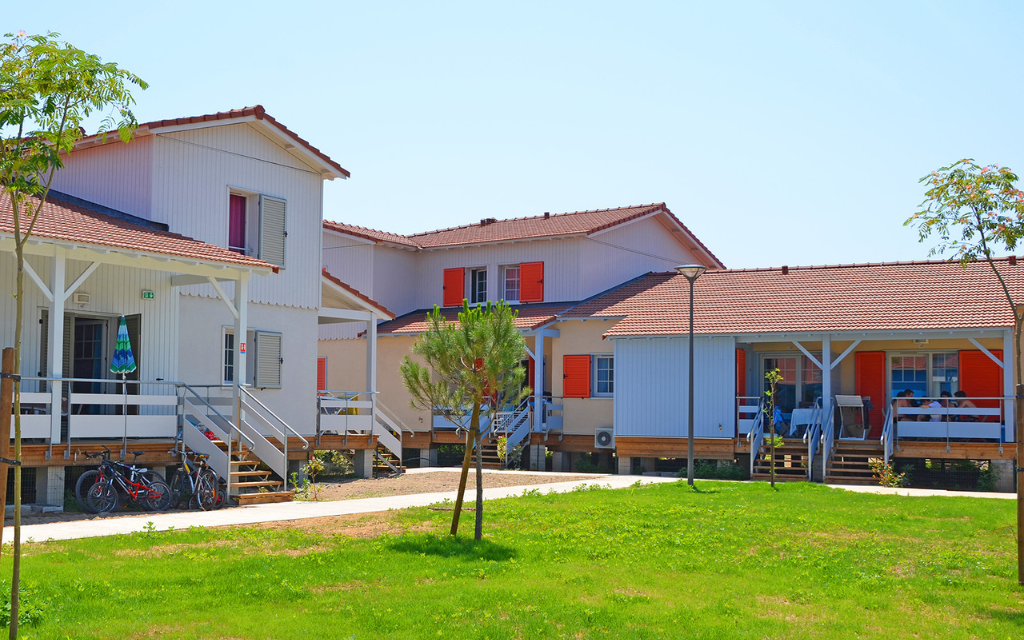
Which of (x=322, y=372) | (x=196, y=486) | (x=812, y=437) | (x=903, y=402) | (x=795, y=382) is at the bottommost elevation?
(x=196, y=486)

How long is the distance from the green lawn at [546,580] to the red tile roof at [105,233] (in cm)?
484

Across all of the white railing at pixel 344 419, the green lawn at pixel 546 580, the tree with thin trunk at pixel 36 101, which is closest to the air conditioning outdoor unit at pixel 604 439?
the white railing at pixel 344 419

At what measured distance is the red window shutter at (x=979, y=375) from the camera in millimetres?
22797

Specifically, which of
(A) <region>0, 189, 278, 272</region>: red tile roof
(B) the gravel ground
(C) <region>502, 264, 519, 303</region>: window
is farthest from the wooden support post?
(C) <region>502, 264, 519, 303</region>: window

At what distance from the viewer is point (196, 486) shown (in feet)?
50.1

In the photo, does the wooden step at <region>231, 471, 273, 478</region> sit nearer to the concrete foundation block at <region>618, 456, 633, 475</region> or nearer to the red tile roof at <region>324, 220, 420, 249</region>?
the concrete foundation block at <region>618, 456, 633, 475</region>

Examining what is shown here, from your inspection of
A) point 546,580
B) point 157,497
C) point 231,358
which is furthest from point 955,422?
point 157,497

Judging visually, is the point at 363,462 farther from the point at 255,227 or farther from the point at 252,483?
the point at 252,483

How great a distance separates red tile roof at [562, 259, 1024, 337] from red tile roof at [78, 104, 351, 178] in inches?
312

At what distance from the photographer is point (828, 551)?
11016mm

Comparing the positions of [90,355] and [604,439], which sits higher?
[90,355]

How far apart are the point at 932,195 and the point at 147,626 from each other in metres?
8.53

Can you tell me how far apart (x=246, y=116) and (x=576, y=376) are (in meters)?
11.1

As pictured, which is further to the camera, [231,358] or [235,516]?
[231,358]
